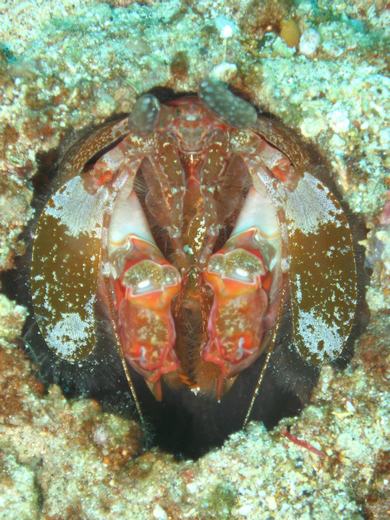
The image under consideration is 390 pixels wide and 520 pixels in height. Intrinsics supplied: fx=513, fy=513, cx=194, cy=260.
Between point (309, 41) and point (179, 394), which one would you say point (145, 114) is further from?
point (179, 394)

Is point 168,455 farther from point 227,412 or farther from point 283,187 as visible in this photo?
point 283,187

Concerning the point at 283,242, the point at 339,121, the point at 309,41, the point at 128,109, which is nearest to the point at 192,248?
the point at 283,242

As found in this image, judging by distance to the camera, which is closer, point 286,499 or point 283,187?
point 286,499

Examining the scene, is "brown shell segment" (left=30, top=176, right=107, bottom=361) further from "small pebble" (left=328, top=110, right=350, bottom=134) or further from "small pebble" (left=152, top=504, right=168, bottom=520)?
"small pebble" (left=328, top=110, right=350, bottom=134)

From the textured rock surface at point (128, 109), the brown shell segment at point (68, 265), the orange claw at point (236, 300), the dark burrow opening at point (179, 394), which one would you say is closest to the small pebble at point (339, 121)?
the textured rock surface at point (128, 109)

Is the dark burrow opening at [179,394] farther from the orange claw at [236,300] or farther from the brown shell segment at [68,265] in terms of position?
the orange claw at [236,300]

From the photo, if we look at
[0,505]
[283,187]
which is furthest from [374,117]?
[0,505]
